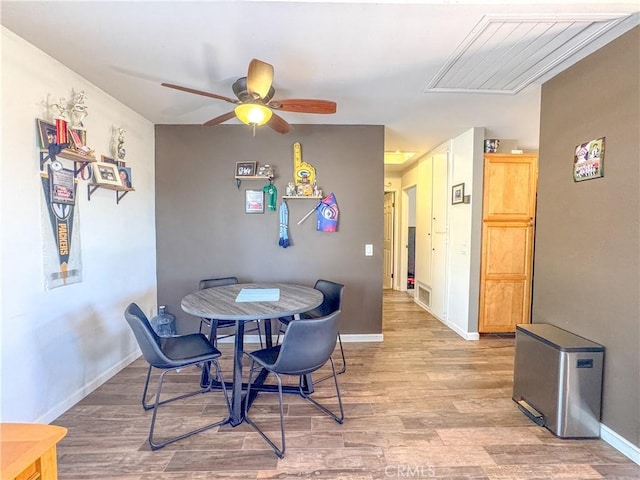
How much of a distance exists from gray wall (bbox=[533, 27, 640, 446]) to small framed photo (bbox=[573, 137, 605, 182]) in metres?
0.03

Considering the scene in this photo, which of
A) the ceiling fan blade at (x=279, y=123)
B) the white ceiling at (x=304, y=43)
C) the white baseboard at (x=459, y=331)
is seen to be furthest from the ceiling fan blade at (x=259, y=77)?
the white baseboard at (x=459, y=331)

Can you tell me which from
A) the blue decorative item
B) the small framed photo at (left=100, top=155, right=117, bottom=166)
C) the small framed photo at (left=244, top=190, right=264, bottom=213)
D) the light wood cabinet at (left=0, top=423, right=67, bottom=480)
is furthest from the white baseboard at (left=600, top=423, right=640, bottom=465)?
the small framed photo at (left=100, top=155, right=117, bottom=166)

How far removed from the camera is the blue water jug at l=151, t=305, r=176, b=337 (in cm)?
307

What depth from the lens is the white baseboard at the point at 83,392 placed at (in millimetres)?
1968

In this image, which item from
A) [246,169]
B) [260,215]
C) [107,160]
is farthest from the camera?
[260,215]

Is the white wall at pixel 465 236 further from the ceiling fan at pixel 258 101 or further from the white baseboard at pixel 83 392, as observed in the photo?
the white baseboard at pixel 83 392

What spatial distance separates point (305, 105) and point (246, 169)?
138 centimetres

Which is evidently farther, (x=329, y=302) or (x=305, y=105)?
(x=329, y=302)

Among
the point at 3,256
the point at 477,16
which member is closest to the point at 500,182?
the point at 477,16

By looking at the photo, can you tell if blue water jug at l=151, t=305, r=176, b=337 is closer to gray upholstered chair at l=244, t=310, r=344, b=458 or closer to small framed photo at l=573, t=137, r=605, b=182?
gray upholstered chair at l=244, t=310, r=344, b=458

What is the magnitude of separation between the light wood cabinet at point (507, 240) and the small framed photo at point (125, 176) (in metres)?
3.78

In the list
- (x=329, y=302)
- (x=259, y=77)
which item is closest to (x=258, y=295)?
(x=329, y=302)

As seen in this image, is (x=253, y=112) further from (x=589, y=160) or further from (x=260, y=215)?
(x=589, y=160)

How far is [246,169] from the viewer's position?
3.25 m
